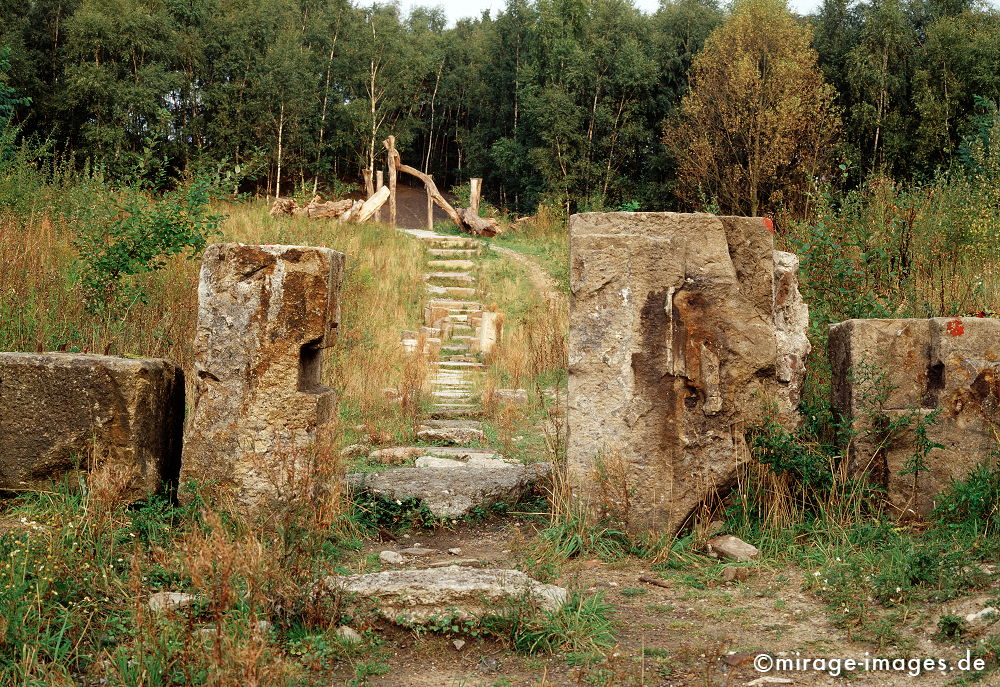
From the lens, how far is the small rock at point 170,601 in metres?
3.62

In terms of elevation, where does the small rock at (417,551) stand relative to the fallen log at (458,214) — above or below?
below

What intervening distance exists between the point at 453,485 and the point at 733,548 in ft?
6.63

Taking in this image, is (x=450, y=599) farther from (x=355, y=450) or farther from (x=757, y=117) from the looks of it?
(x=757, y=117)

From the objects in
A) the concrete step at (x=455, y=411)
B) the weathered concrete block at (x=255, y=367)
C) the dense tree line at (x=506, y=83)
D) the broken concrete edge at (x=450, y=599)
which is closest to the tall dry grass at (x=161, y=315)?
the concrete step at (x=455, y=411)

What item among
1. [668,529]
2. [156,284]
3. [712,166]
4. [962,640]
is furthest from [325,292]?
[712,166]

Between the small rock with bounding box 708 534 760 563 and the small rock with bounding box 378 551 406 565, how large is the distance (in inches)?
72.0

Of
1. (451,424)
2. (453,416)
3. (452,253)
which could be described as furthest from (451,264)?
(451,424)

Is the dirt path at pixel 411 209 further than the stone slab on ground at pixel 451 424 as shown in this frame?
Yes

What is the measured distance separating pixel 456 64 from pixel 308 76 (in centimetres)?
1201

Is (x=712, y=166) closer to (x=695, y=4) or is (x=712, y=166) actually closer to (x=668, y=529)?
(x=695, y=4)

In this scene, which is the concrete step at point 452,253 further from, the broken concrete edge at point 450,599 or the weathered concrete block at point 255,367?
the broken concrete edge at point 450,599

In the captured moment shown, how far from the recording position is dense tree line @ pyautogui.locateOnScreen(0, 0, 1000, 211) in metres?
25.6

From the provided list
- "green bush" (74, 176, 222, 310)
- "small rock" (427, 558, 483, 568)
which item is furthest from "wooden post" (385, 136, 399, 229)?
"small rock" (427, 558, 483, 568)

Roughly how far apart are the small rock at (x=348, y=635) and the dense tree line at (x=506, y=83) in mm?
→ 18733
